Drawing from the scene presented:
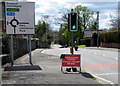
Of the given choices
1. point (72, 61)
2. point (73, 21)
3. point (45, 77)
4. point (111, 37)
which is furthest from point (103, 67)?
point (111, 37)

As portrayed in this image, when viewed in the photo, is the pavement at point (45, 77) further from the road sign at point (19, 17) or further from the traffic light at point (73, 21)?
the road sign at point (19, 17)

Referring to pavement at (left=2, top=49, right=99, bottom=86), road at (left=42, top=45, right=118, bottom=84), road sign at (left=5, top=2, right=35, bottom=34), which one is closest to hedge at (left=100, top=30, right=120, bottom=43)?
road at (left=42, top=45, right=118, bottom=84)

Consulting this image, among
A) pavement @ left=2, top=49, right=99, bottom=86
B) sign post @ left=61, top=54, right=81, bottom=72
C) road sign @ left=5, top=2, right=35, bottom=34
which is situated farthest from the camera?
road sign @ left=5, top=2, right=35, bottom=34

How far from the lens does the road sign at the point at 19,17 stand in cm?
1516

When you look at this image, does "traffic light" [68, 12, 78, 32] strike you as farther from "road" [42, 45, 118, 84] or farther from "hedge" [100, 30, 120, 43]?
"hedge" [100, 30, 120, 43]

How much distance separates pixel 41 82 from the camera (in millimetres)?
8914

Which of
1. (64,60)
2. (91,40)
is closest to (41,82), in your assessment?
(64,60)

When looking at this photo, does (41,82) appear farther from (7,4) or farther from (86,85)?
(7,4)

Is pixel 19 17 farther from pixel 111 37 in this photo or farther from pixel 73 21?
pixel 111 37

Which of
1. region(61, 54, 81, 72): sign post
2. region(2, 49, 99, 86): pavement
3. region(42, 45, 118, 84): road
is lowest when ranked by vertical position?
region(42, 45, 118, 84): road

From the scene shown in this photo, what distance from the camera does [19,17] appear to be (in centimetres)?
1541

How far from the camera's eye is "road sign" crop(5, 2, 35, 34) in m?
15.2

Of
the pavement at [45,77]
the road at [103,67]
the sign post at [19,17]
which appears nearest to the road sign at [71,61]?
the pavement at [45,77]

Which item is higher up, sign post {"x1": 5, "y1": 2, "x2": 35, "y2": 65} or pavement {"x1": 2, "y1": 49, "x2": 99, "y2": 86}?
sign post {"x1": 5, "y1": 2, "x2": 35, "y2": 65}
